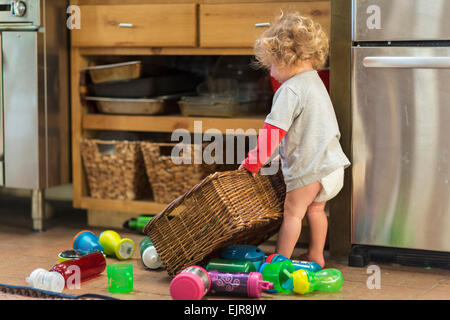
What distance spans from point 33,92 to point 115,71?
29cm

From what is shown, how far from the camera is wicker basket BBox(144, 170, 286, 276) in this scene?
5.48 feet

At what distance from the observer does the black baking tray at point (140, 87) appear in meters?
2.31

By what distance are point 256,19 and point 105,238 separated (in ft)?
2.70

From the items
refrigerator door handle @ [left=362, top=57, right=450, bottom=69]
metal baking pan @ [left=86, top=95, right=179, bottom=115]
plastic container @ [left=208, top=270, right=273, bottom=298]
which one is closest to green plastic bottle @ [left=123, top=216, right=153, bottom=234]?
metal baking pan @ [left=86, top=95, right=179, bottom=115]

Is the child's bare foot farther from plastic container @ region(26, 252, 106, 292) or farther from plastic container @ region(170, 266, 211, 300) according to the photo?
plastic container @ region(26, 252, 106, 292)

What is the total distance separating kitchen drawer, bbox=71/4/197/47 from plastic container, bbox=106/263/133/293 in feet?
2.78

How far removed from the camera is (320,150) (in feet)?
5.98

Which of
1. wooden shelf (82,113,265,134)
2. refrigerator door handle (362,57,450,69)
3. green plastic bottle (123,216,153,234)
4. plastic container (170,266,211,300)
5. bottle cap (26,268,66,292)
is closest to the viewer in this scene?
plastic container (170,266,211,300)

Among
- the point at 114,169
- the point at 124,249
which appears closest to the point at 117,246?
the point at 124,249

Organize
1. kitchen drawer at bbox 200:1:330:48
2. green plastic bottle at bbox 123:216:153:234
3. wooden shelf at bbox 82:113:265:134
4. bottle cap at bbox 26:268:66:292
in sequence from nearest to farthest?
bottle cap at bbox 26:268:66:292 → kitchen drawer at bbox 200:1:330:48 → wooden shelf at bbox 82:113:265:134 → green plastic bottle at bbox 123:216:153:234

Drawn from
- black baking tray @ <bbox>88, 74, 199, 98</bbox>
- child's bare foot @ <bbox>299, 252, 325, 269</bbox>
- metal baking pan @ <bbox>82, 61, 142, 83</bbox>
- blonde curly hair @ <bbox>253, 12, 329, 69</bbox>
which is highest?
blonde curly hair @ <bbox>253, 12, 329, 69</bbox>

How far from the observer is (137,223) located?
2314 mm

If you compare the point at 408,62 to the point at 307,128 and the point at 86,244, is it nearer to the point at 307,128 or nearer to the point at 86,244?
the point at 307,128
